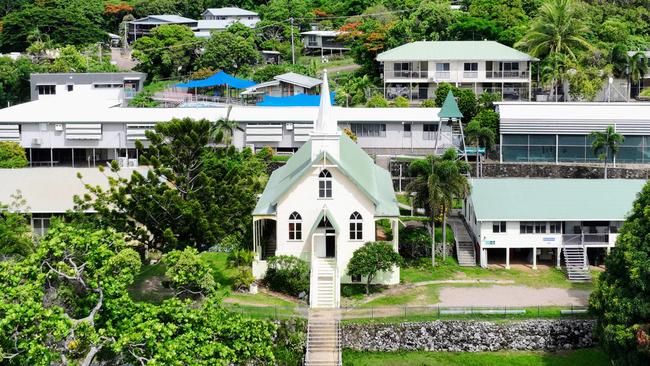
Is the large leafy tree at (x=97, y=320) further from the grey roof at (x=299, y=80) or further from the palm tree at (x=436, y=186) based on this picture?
the grey roof at (x=299, y=80)

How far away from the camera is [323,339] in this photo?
4059 centimetres

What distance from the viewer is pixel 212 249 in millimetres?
52000

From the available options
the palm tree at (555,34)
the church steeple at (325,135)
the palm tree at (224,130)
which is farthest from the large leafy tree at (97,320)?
the palm tree at (555,34)

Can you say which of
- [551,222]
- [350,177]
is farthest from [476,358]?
[551,222]

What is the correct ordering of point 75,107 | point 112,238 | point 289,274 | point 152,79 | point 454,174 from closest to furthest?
point 112,238
point 289,274
point 454,174
point 75,107
point 152,79

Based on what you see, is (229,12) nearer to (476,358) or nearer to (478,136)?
(478,136)

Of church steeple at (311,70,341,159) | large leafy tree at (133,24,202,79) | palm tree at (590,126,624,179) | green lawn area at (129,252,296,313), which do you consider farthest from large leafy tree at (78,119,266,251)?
large leafy tree at (133,24,202,79)

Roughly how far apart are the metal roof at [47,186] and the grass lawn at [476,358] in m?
20.2

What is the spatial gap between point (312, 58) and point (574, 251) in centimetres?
6052

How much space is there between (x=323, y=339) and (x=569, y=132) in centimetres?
3044

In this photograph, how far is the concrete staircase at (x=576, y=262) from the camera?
47594mm

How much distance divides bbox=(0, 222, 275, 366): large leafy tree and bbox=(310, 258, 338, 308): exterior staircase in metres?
10.4

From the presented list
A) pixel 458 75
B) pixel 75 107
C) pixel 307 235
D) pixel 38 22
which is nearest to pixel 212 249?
pixel 307 235

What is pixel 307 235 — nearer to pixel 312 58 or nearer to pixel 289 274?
pixel 289 274
